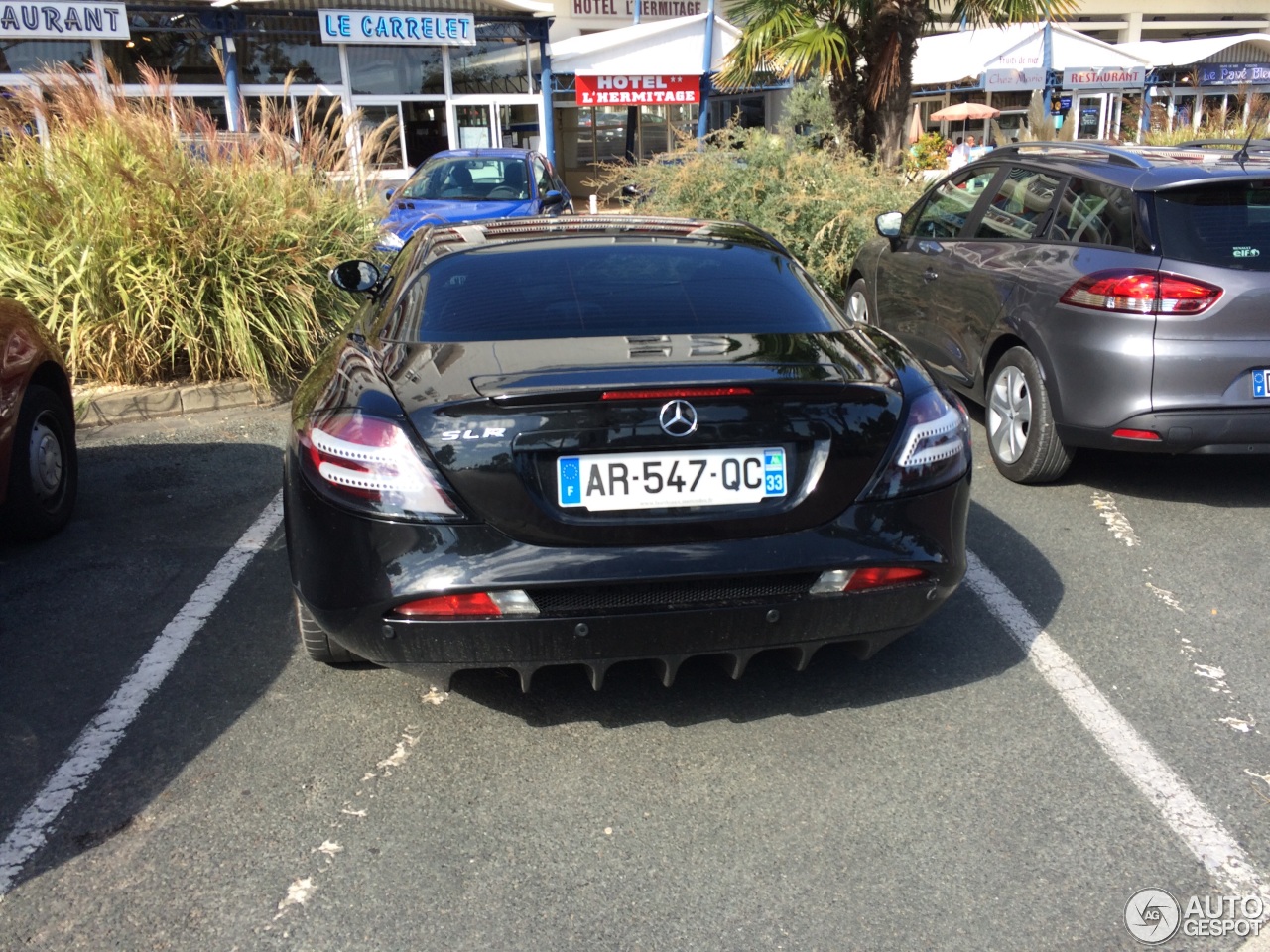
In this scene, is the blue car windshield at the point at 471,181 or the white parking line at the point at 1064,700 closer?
the white parking line at the point at 1064,700

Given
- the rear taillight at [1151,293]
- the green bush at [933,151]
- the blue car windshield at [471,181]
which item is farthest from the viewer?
the green bush at [933,151]

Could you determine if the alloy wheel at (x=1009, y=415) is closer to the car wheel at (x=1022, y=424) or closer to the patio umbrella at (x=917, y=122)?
the car wheel at (x=1022, y=424)

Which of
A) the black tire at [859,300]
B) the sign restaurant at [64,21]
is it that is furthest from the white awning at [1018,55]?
the black tire at [859,300]

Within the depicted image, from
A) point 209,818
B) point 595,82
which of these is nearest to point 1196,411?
point 209,818

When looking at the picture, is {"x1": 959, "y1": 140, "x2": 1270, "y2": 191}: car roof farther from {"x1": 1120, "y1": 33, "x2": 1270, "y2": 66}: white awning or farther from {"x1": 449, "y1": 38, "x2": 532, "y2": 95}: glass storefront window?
{"x1": 1120, "y1": 33, "x2": 1270, "y2": 66}: white awning

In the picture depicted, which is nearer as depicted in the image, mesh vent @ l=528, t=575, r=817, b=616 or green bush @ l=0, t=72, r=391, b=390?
mesh vent @ l=528, t=575, r=817, b=616

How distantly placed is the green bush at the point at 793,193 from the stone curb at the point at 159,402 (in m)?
4.36

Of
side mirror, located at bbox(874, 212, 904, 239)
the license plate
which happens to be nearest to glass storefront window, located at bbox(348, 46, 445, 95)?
side mirror, located at bbox(874, 212, 904, 239)

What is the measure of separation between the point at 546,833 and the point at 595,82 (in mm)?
20750

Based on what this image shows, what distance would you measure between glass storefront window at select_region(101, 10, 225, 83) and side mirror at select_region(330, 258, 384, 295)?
1643 centimetres

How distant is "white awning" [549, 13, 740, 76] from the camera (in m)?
21.3

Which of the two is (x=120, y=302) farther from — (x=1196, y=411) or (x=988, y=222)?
(x=1196, y=411)

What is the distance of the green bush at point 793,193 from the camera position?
32.0ft

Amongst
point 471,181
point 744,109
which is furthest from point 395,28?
point 744,109
